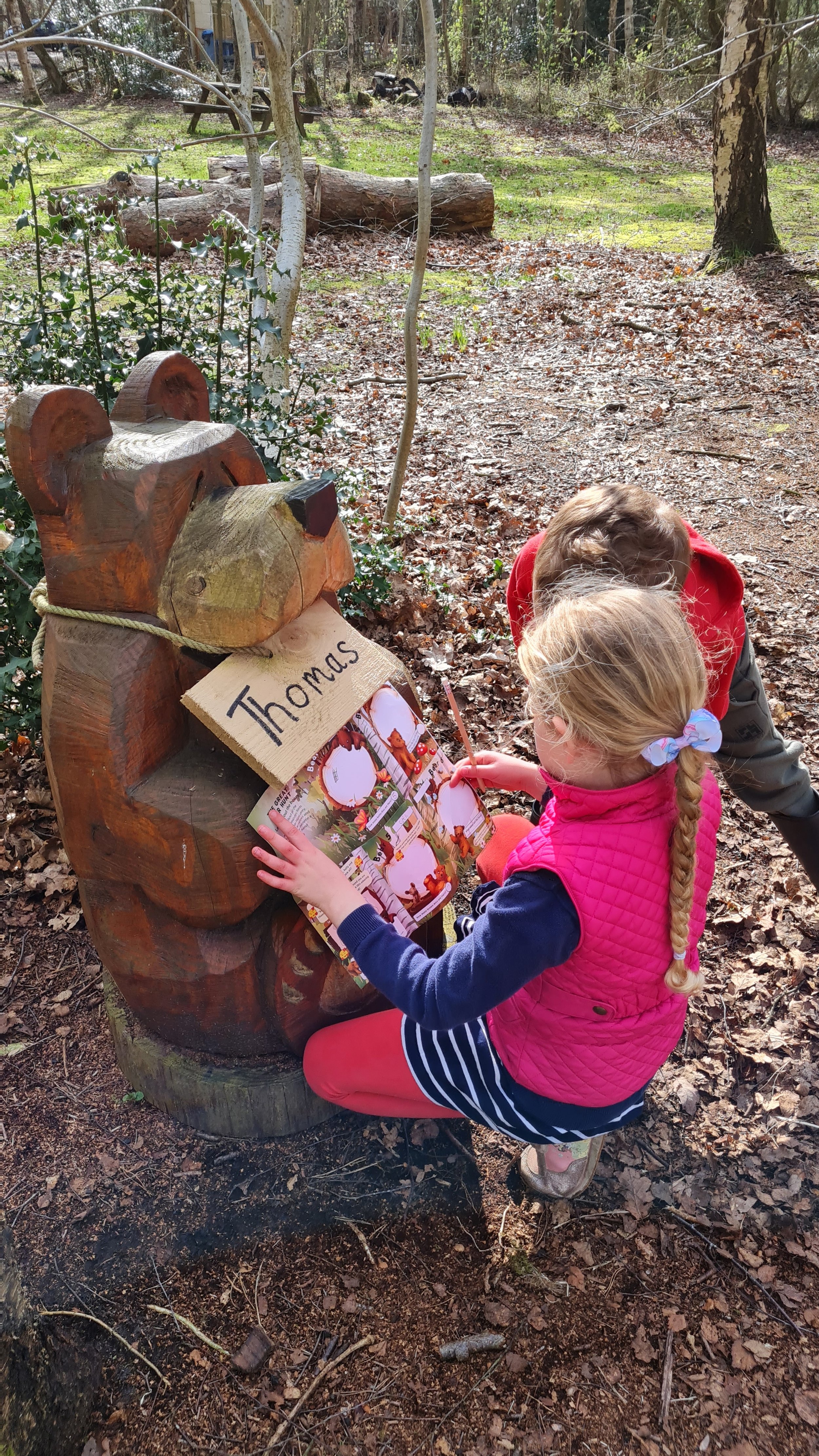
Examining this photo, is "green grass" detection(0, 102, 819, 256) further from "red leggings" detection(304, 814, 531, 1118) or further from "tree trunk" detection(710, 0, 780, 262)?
"red leggings" detection(304, 814, 531, 1118)

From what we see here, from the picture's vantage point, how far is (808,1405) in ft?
6.38

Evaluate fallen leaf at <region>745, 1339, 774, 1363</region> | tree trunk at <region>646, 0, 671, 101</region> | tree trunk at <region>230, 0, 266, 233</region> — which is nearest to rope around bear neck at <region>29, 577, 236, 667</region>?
fallen leaf at <region>745, 1339, 774, 1363</region>

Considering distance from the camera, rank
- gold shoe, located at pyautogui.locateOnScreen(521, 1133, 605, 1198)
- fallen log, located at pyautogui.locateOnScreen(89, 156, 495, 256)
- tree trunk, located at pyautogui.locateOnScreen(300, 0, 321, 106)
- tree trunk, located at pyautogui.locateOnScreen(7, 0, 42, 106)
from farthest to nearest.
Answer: tree trunk, located at pyautogui.locateOnScreen(300, 0, 321, 106)
tree trunk, located at pyautogui.locateOnScreen(7, 0, 42, 106)
fallen log, located at pyautogui.locateOnScreen(89, 156, 495, 256)
gold shoe, located at pyautogui.locateOnScreen(521, 1133, 605, 1198)

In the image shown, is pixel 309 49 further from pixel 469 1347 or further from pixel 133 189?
pixel 469 1347

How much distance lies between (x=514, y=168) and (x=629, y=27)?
30.3ft

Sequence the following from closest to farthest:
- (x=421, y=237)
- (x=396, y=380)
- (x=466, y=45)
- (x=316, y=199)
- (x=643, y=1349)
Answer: (x=643, y=1349) < (x=421, y=237) < (x=396, y=380) < (x=316, y=199) < (x=466, y=45)

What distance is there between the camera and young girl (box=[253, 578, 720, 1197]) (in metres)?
1.55

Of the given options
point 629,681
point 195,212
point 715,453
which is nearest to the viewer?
point 629,681

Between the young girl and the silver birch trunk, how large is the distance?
2525 mm

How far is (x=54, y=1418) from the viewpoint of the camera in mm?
1676

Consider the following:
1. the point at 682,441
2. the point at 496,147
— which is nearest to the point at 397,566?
the point at 682,441

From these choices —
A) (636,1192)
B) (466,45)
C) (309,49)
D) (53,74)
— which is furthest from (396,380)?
(466,45)

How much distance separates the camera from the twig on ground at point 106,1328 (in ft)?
6.32

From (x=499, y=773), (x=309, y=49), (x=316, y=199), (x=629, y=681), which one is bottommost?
(x=499, y=773)
